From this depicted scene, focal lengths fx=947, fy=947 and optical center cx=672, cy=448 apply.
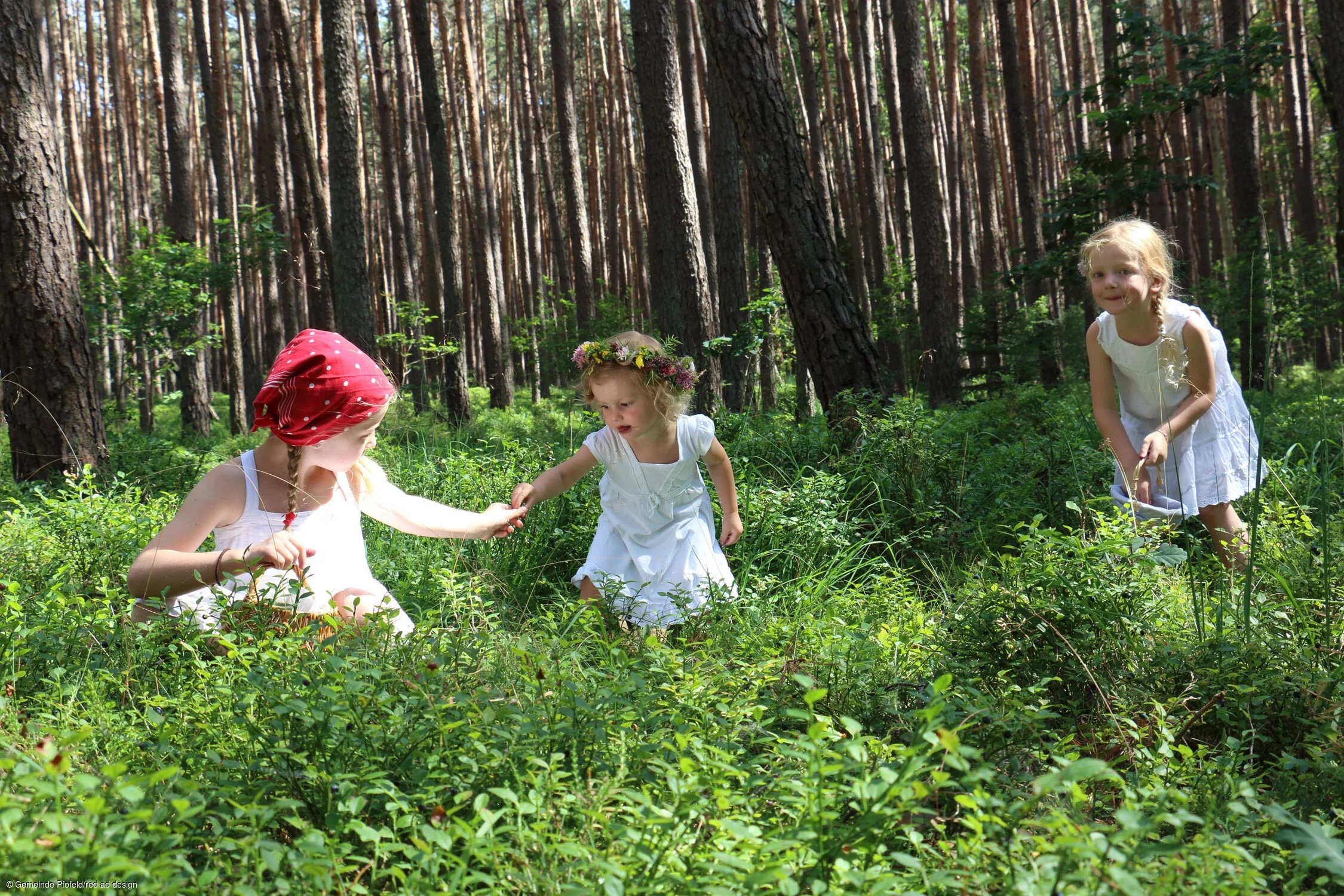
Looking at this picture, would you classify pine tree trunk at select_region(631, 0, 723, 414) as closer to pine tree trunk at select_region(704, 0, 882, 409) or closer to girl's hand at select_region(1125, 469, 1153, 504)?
pine tree trunk at select_region(704, 0, 882, 409)

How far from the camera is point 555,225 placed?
882 inches

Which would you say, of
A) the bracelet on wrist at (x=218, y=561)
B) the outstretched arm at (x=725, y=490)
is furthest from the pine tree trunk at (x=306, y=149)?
the bracelet on wrist at (x=218, y=561)

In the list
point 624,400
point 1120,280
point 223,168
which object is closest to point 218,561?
point 624,400

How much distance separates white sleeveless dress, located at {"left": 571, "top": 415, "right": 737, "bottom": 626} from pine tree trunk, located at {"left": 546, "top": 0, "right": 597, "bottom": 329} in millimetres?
11929

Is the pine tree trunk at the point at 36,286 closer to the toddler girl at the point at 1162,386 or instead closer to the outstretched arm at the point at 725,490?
the outstretched arm at the point at 725,490

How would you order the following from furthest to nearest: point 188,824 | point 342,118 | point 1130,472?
point 342,118
point 1130,472
point 188,824

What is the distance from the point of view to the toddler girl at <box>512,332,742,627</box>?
12.8 ft

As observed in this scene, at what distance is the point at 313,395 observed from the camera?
Answer: 294 cm

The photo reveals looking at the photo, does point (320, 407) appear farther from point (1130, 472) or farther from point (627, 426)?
point (1130, 472)

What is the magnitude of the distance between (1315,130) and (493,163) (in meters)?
26.9

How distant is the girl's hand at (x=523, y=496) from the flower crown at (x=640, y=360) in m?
0.58

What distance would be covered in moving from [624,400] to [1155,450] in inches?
79.3

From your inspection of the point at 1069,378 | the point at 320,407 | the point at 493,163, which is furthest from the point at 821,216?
the point at 493,163

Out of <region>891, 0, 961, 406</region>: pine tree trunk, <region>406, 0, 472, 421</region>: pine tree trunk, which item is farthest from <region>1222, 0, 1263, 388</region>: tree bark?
<region>406, 0, 472, 421</region>: pine tree trunk
